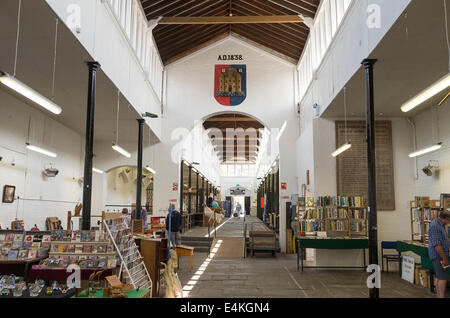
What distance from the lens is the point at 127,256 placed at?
19.3ft

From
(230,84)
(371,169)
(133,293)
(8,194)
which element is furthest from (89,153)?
(230,84)

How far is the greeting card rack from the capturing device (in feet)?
18.7

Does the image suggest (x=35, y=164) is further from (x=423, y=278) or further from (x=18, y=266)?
(x=423, y=278)

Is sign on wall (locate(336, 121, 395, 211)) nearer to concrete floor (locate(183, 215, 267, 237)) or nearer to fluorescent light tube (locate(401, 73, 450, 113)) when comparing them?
fluorescent light tube (locate(401, 73, 450, 113))

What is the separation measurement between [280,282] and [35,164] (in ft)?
25.1

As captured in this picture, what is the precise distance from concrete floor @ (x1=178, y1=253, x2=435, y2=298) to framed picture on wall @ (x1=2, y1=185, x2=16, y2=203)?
15.2ft

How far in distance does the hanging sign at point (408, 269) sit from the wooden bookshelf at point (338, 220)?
4.27 feet

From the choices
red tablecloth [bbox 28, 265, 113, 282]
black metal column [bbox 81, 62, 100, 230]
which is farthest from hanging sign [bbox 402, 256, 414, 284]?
red tablecloth [bbox 28, 265, 113, 282]

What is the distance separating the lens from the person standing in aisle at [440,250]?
5.52m

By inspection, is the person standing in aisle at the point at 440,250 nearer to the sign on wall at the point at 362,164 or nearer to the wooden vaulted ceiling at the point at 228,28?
the sign on wall at the point at 362,164

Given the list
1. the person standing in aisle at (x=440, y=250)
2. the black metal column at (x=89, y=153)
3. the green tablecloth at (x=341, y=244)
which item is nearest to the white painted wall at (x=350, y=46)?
the person standing in aisle at (x=440, y=250)

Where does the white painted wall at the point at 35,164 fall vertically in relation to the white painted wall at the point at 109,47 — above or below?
below
